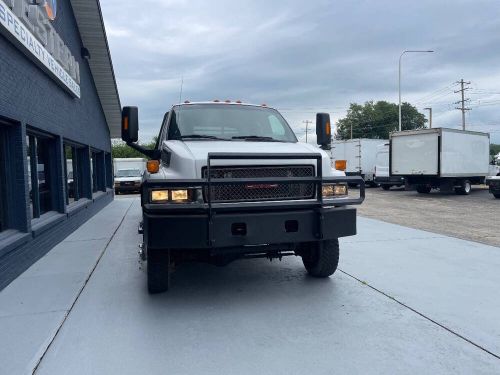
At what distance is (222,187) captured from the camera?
4.23 meters

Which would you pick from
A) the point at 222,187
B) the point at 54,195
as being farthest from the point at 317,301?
the point at 54,195

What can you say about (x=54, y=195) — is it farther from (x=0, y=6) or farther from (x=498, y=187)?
(x=498, y=187)

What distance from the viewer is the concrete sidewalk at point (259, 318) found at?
322 centimetres

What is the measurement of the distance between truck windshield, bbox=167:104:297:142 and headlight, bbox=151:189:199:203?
1.22 m

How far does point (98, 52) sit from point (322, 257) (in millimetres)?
10920

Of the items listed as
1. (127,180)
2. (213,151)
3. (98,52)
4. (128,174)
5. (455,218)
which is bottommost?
(455,218)

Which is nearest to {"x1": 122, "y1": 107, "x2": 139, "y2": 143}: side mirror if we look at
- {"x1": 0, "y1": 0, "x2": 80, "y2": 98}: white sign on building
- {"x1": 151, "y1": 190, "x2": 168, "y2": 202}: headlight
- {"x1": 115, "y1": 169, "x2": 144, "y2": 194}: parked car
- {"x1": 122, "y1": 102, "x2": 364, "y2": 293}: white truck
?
{"x1": 122, "y1": 102, "x2": 364, "y2": 293}: white truck

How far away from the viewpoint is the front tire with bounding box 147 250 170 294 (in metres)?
4.42

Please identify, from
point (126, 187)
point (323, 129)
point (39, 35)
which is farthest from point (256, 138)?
point (126, 187)

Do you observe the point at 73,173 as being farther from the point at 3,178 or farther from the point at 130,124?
the point at 130,124

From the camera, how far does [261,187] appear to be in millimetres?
4367

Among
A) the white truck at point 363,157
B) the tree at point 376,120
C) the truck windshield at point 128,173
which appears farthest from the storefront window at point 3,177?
the tree at point 376,120

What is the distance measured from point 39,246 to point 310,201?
15.1ft

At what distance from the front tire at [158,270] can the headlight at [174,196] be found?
26.8 inches
